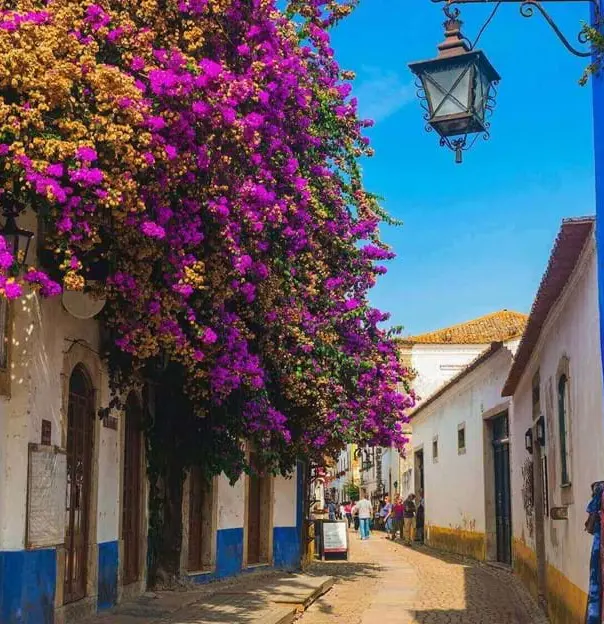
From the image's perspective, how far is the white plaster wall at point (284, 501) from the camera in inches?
737

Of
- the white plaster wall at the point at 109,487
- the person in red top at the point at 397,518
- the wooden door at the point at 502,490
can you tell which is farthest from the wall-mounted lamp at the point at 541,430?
the person in red top at the point at 397,518

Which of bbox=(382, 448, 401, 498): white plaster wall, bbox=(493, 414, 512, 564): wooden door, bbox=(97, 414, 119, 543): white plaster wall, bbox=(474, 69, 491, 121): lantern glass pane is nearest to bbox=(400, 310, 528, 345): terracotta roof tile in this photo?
bbox=(382, 448, 401, 498): white plaster wall

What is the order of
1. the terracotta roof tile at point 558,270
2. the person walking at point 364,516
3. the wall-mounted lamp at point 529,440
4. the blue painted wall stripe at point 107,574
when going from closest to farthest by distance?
1. the terracotta roof tile at point 558,270
2. the blue painted wall stripe at point 107,574
3. the wall-mounted lamp at point 529,440
4. the person walking at point 364,516

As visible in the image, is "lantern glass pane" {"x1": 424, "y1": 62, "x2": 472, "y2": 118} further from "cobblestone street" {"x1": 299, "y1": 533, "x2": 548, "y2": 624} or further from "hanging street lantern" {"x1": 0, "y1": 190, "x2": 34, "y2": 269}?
"cobblestone street" {"x1": 299, "y1": 533, "x2": 548, "y2": 624}

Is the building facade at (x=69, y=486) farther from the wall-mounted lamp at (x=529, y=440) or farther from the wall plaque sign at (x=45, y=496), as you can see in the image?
the wall-mounted lamp at (x=529, y=440)

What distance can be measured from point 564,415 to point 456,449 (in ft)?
52.2

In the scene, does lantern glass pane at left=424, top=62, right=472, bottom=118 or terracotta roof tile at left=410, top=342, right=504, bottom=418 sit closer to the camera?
lantern glass pane at left=424, top=62, right=472, bottom=118

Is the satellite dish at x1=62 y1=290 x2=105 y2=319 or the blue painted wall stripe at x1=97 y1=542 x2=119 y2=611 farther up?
the satellite dish at x1=62 y1=290 x2=105 y2=319

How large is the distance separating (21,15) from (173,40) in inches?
55.7

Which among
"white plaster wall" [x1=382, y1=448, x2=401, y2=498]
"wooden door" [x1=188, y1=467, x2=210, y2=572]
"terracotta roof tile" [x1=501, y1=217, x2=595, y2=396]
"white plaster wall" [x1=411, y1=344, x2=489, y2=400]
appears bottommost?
"wooden door" [x1=188, y1=467, x2=210, y2=572]

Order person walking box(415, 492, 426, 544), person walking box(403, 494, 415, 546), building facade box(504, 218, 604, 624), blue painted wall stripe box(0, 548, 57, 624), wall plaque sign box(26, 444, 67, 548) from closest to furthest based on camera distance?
1. building facade box(504, 218, 604, 624)
2. blue painted wall stripe box(0, 548, 57, 624)
3. wall plaque sign box(26, 444, 67, 548)
4. person walking box(415, 492, 426, 544)
5. person walking box(403, 494, 415, 546)

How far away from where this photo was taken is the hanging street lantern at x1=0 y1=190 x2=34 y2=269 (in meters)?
8.11

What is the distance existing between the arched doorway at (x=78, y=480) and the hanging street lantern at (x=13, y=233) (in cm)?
281

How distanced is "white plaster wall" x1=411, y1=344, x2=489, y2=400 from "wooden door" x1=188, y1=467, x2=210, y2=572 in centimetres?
3144
